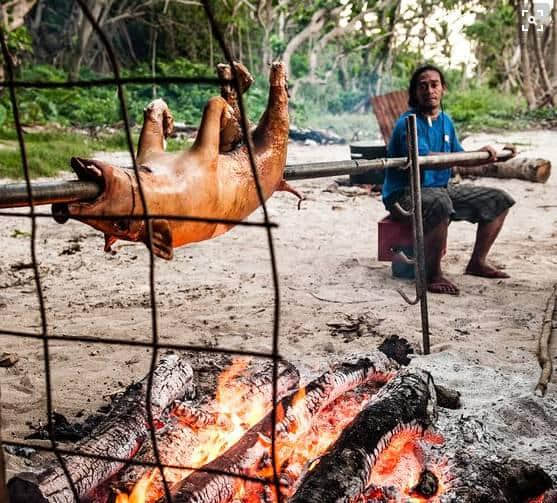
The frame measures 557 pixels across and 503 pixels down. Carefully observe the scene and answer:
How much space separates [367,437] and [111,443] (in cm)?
92

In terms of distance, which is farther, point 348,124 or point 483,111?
point 348,124

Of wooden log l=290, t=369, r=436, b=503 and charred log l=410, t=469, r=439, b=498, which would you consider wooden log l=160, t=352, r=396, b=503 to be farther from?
charred log l=410, t=469, r=439, b=498

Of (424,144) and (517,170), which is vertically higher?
(424,144)

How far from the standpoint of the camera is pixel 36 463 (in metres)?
2.79

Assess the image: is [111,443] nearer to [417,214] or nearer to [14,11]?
[417,214]

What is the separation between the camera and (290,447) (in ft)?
8.80

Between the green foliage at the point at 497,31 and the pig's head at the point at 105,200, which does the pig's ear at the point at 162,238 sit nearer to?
the pig's head at the point at 105,200

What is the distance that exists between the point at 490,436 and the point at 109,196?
206cm

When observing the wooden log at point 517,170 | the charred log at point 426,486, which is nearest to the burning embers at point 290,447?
the charred log at point 426,486

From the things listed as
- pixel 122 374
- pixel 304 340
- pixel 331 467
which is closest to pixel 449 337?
pixel 304 340

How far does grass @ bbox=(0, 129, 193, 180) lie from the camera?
9.54m

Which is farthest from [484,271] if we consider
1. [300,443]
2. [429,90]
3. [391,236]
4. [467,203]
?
[300,443]

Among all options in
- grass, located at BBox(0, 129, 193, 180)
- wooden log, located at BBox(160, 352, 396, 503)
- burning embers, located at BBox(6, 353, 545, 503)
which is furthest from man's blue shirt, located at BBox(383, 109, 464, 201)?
grass, located at BBox(0, 129, 193, 180)

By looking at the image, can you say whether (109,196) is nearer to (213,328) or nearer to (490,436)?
(490,436)
